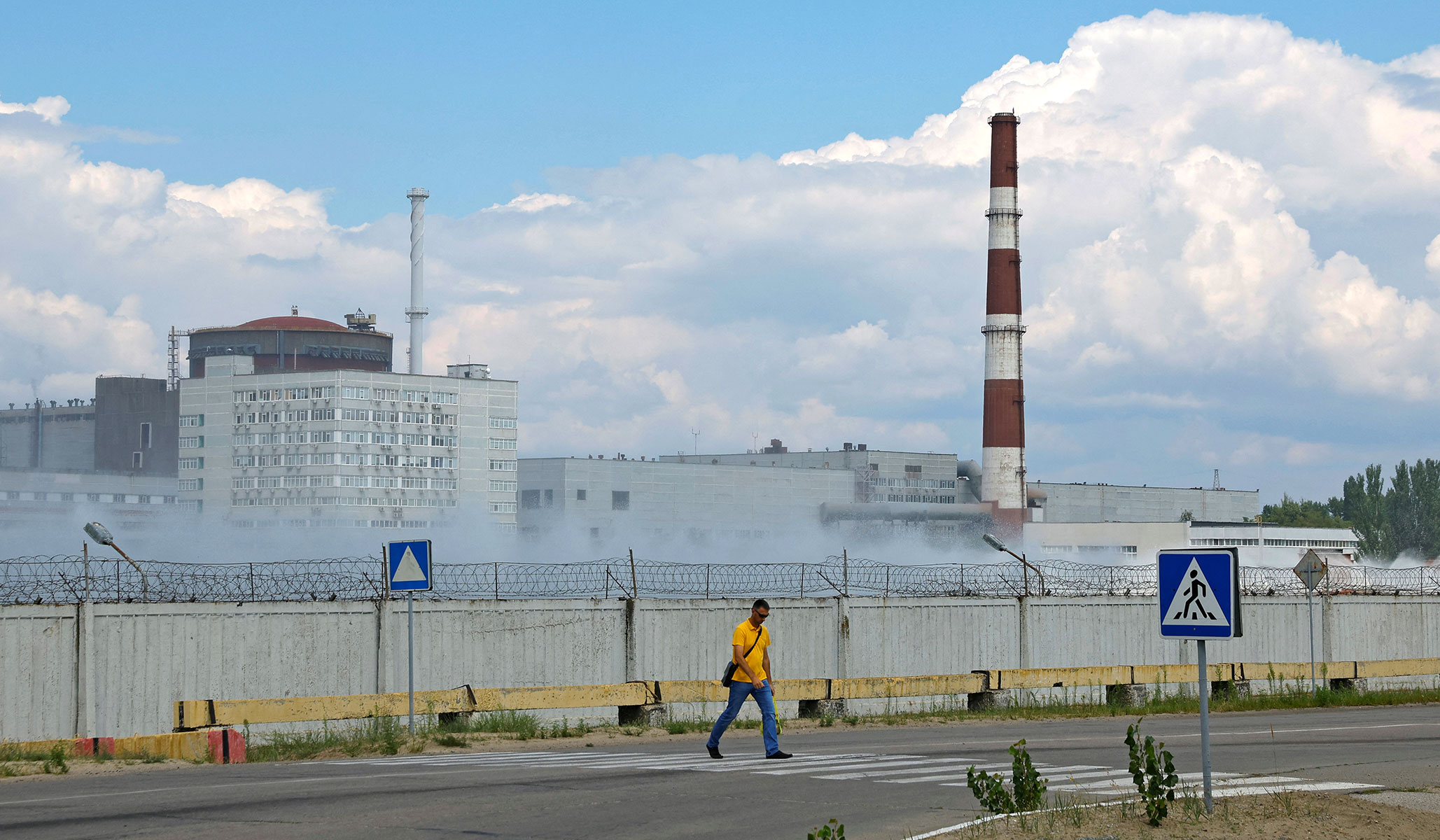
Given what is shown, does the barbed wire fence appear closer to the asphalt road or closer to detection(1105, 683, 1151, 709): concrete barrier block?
detection(1105, 683, 1151, 709): concrete barrier block

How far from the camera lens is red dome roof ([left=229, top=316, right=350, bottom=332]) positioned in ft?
495

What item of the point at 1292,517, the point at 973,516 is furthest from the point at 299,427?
the point at 1292,517

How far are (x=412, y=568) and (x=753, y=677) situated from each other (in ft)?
19.9

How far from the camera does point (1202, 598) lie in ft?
35.9

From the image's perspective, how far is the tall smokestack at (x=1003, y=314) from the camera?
84.9 meters

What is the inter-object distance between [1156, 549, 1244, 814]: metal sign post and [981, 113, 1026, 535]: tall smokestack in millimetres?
75132

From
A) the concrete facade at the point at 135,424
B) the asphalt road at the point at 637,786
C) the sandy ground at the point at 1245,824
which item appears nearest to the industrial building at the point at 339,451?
the concrete facade at the point at 135,424

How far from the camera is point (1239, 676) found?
29.8 metres

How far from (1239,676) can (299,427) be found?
113 m

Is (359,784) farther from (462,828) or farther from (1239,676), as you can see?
(1239,676)

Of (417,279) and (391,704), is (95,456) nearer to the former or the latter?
(417,279)

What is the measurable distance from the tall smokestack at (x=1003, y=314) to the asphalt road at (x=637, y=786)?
6514cm

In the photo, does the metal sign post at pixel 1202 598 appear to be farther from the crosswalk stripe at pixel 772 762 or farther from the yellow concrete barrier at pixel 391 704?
the yellow concrete barrier at pixel 391 704

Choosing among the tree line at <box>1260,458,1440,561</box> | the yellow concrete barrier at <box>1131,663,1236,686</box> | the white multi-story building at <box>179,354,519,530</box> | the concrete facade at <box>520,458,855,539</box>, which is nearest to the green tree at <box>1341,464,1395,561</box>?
the tree line at <box>1260,458,1440,561</box>
